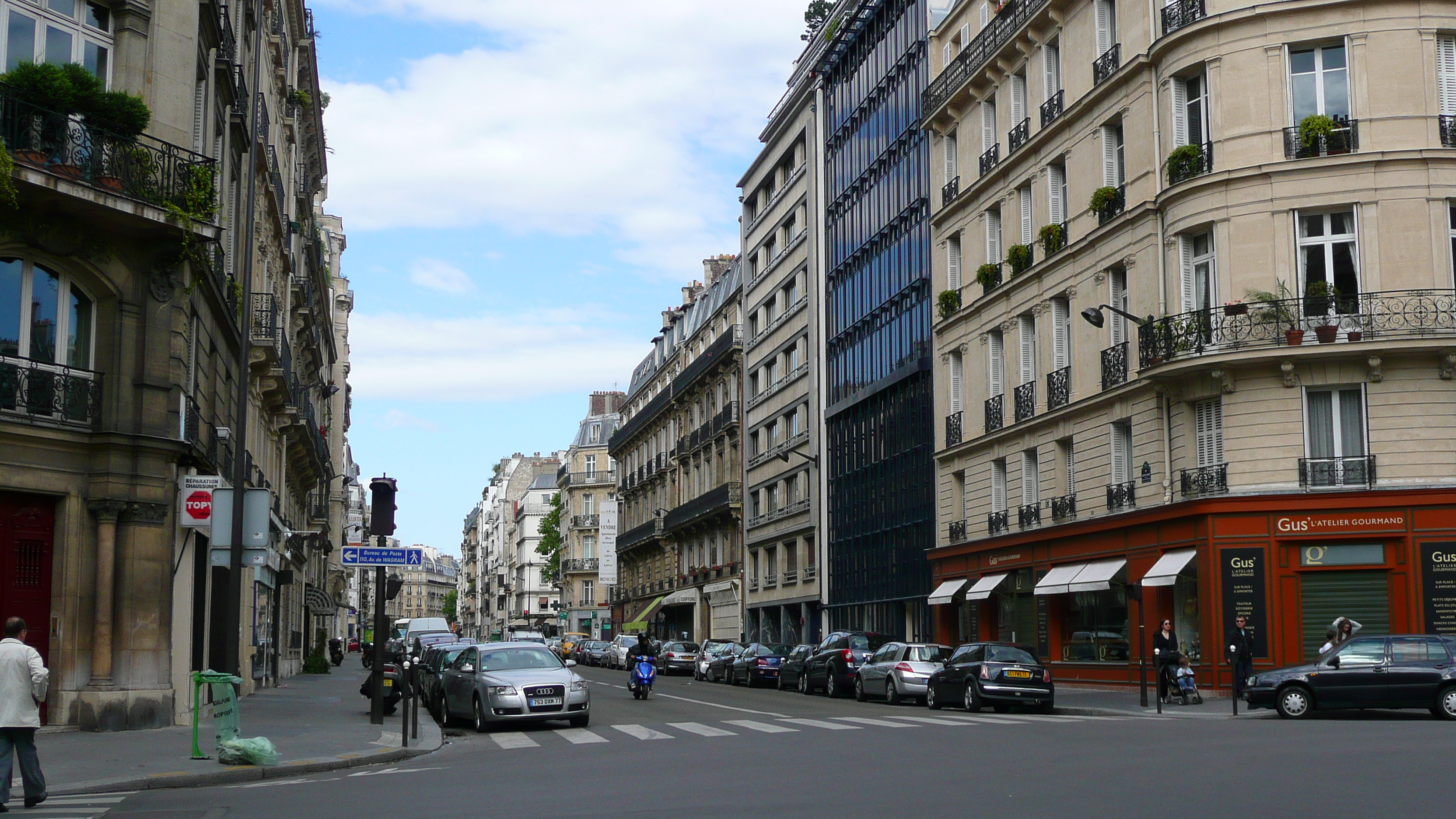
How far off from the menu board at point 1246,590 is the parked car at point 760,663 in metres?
14.8

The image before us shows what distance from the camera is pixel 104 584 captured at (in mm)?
20484

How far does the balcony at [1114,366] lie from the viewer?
3192 cm

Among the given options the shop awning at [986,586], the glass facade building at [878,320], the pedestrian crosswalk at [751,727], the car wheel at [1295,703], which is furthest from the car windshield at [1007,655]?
the glass facade building at [878,320]

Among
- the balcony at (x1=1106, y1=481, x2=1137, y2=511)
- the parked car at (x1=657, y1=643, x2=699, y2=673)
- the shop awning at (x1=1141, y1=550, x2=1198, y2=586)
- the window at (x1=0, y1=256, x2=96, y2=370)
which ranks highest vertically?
the window at (x1=0, y1=256, x2=96, y2=370)

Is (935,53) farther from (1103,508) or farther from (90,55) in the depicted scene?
(90,55)

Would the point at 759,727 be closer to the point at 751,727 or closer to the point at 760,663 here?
the point at 751,727

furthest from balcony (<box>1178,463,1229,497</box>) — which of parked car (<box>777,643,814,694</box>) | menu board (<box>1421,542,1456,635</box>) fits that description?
parked car (<box>777,643,814,694</box>)

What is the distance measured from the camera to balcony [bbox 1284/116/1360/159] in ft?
90.8

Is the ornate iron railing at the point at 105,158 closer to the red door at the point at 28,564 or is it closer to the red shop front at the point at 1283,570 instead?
the red door at the point at 28,564

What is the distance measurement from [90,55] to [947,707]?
62.3ft

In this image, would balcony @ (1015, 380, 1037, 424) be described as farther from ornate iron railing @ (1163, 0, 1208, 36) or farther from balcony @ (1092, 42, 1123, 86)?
ornate iron railing @ (1163, 0, 1208, 36)

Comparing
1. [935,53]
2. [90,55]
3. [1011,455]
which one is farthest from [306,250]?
[90,55]

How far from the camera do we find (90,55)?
21312mm

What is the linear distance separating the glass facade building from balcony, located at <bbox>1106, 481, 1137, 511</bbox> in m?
11.2
